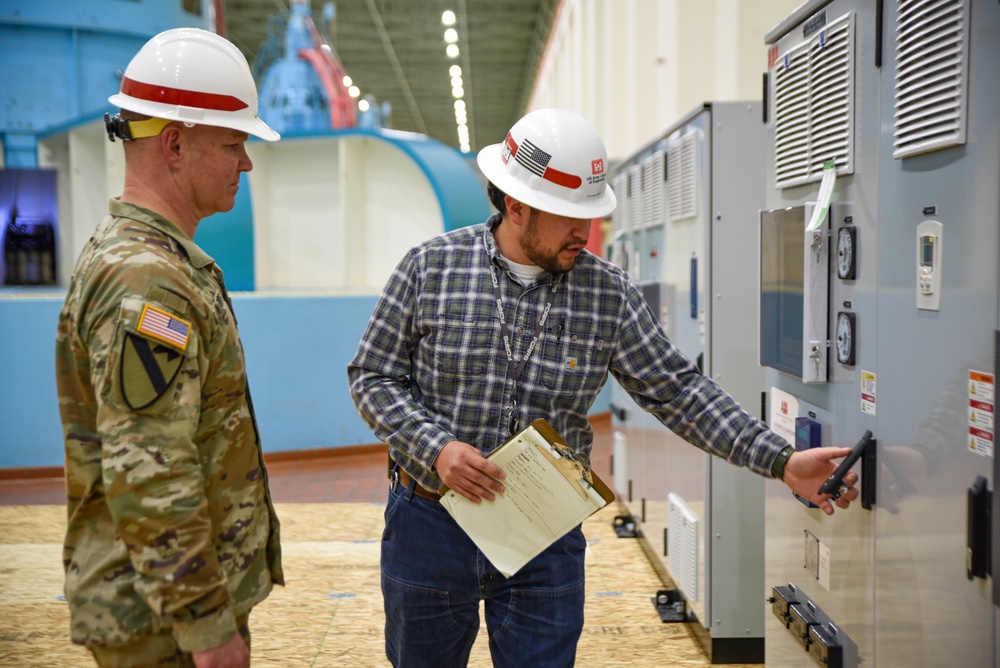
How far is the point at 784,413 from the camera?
262 cm

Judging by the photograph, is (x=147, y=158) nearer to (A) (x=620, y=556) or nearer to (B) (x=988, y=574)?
(B) (x=988, y=574)

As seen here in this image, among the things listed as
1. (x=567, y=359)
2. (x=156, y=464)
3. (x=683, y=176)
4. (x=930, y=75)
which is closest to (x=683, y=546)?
(x=683, y=176)

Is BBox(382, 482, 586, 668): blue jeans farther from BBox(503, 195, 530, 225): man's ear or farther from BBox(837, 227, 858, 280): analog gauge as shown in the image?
BBox(837, 227, 858, 280): analog gauge

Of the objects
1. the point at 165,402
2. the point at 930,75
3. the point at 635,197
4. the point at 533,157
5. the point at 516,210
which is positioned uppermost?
the point at 635,197

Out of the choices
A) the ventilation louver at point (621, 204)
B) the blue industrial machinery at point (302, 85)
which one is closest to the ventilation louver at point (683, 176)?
the ventilation louver at point (621, 204)

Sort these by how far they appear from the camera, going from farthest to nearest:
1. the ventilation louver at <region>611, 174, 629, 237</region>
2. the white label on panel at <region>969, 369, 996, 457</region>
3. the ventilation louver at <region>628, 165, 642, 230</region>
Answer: the ventilation louver at <region>611, 174, 629, 237</region> → the ventilation louver at <region>628, 165, 642, 230</region> → the white label on panel at <region>969, 369, 996, 457</region>

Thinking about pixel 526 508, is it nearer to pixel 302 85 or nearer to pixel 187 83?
pixel 187 83

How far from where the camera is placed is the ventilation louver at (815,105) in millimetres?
2137

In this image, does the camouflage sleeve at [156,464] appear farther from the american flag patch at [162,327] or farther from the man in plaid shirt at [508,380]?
the man in plaid shirt at [508,380]

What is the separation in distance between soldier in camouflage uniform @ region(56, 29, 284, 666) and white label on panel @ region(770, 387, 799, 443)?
59.4 inches

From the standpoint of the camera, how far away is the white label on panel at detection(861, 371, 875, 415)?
2047 millimetres

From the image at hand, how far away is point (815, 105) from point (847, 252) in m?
0.46

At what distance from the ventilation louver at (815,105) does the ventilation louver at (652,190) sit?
154cm

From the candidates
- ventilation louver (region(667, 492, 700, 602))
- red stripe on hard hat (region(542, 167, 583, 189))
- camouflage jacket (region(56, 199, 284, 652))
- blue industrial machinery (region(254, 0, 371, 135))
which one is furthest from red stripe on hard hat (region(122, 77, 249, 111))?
blue industrial machinery (region(254, 0, 371, 135))
